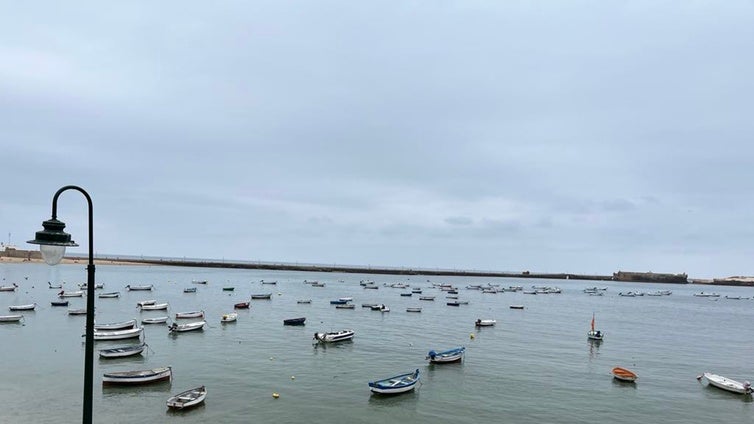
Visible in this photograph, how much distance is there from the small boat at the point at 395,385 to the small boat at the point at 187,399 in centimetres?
1205

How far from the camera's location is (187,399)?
3403cm

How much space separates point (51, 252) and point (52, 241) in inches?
9.7

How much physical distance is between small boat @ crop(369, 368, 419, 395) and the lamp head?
2998cm

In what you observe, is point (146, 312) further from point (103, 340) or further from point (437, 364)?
point (437, 364)

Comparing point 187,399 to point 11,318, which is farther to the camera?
point 11,318

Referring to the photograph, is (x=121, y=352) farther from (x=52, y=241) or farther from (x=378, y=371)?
(x=52, y=241)

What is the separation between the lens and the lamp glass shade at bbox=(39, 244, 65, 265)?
1120 cm

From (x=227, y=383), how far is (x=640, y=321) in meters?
88.2

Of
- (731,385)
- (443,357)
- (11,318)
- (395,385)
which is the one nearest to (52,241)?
(395,385)

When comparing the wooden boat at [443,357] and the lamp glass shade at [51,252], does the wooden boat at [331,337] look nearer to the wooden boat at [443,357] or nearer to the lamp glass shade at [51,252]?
the wooden boat at [443,357]

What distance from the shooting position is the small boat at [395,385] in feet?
125

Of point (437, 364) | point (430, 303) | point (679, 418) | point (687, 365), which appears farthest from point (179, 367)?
point (430, 303)

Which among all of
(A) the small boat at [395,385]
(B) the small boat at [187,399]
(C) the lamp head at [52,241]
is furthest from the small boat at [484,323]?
(C) the lamp head at [52,241]

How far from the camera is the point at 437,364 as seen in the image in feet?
163
